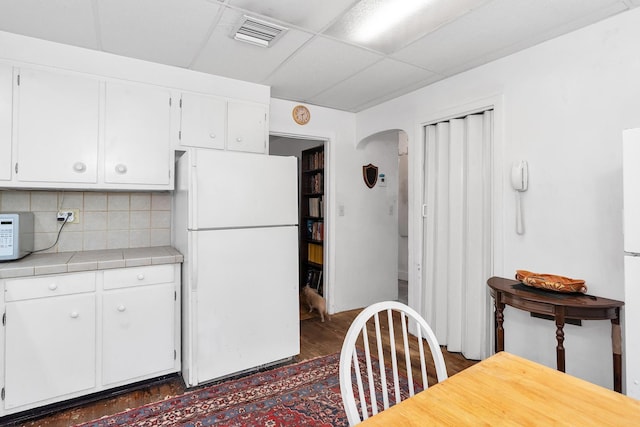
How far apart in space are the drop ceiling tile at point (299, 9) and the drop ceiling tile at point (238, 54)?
0.39 ft

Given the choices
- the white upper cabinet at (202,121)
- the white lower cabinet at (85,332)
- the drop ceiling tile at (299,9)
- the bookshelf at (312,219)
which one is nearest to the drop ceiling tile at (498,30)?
the drop ceiling tile at (299,9)

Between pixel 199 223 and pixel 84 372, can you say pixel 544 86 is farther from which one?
pixel 84 372

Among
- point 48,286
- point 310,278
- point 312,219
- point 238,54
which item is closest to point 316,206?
point 312,219

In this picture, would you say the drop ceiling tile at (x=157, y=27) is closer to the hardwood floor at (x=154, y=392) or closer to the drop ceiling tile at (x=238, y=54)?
the drop ceiling tile at (x=238, y=54)

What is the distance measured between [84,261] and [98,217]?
0.63m

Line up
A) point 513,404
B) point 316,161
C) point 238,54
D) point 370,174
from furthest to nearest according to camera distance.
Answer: point 316,161 < point 370,174 < point 238,54 < point 513,404

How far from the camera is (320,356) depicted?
282cm

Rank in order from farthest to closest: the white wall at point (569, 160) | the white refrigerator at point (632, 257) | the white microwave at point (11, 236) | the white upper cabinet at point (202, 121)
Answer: the white upper cabinet at point (202, 121) < the white microwave at point (11, 236) < the white wall at point (569, 160) < the white refrigerator at point (632, 257)

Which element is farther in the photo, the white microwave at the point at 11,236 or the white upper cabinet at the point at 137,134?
the white upper cabinet at the point at 137,134

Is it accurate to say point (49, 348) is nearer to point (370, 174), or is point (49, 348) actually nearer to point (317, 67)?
point (317, 67)

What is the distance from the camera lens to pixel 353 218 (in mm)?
3992

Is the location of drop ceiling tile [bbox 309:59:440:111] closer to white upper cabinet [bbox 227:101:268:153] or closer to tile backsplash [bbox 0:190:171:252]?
white upper cabinet [bbox 227:101:268:153]

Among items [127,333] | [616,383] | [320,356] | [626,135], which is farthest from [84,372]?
[626,135]

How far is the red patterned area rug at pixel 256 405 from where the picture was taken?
196 cm
